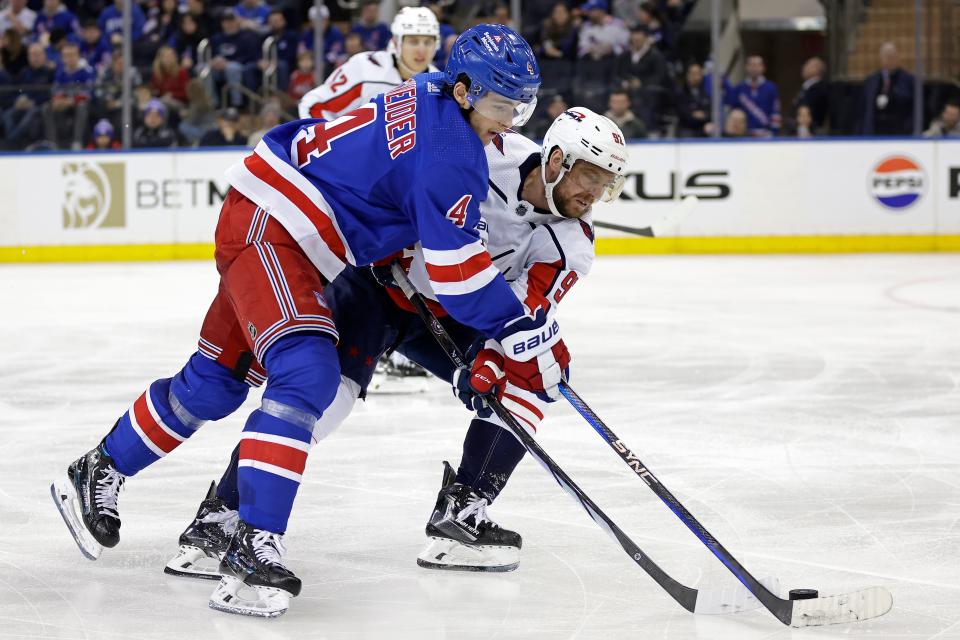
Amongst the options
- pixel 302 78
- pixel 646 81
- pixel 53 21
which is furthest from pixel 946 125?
pixel 53 21

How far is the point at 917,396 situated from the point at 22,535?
120 inches

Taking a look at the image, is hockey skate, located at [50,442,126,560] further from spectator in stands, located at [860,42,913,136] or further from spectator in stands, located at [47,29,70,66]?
spectator in stands, located at [860,42,913,136]

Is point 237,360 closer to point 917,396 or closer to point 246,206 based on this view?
point 246,206

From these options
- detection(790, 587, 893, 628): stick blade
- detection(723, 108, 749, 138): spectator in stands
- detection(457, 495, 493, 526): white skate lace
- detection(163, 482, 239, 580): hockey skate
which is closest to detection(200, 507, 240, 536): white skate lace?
detection(163, 482, 239, 580): hockey skate

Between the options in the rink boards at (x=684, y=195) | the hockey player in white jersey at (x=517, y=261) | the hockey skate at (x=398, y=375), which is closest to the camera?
the hockey player in white jersey at (x=517, y=261)

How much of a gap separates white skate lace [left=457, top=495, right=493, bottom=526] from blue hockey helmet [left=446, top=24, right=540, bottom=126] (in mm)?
825

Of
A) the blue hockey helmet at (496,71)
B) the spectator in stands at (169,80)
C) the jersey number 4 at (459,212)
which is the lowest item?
the spectator in stands at (169,80)

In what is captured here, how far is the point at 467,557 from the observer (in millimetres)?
3053

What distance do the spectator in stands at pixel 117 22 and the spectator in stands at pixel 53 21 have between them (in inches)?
14.6

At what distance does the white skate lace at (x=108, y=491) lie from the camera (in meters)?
3.03

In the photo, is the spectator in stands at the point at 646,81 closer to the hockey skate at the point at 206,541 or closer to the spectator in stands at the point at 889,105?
the spectator in stands at the point at 889,105

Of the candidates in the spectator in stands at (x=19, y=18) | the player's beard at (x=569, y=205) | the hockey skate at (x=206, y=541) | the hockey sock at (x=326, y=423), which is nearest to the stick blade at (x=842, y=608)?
the player's beard at (x=569, y=205)

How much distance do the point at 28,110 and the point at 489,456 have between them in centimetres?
789

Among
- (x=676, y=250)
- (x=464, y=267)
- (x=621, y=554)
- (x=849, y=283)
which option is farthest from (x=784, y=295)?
(x=464, y=267)
